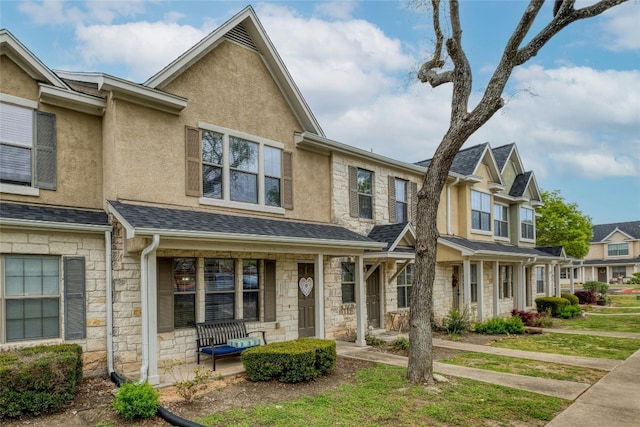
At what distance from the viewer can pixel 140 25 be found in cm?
1209

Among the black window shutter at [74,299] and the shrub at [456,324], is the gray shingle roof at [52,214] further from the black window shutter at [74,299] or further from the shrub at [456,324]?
the shrub at [456,324]

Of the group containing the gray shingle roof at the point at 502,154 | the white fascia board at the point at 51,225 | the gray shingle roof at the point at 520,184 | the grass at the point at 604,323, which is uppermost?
the gray shingle roof at the point at 502,154

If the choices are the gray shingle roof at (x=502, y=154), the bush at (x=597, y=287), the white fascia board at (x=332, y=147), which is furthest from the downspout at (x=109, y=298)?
the bush at (x=597, y=287)

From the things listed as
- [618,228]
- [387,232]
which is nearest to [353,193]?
[387,232]

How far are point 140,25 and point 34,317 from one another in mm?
8447

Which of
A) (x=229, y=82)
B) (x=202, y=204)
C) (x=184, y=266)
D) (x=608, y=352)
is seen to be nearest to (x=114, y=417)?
(x=184, y=266)

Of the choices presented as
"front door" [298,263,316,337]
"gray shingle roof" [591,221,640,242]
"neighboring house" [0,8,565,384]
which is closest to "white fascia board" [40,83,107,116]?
"neighboring house" [0,8,565,384]

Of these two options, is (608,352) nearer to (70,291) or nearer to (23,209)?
(70,291)

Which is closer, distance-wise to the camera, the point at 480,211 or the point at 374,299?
the point at 374,299

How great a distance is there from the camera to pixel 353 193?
1352 centimetres

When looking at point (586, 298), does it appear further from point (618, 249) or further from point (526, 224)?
point (618, 249)

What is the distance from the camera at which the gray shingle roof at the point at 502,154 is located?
851 inches

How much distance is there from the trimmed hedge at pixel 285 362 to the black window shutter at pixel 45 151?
5.04 meters

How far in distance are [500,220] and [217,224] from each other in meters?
16.8
